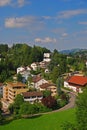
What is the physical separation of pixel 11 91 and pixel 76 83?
7562 mm

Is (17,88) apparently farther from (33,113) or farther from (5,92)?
(33,113)

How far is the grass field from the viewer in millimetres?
19078

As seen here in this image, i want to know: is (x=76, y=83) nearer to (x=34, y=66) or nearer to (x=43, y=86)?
(x=43, y=86)

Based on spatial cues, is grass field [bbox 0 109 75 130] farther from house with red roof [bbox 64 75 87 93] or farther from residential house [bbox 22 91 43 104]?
house with red roof [bbox 64 75 87 93]

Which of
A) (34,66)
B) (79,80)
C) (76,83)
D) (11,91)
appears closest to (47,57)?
(34,66)

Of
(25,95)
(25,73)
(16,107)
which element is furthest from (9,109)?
(25,73)

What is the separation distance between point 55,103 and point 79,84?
826 cm

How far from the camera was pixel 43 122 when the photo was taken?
19969 mm

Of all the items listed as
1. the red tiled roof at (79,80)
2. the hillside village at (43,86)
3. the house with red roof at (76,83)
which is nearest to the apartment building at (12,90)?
the hillside village at (43,86)

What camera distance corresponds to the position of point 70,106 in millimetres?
24438

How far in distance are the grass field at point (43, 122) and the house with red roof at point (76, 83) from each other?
995cm

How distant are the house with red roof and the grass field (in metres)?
9.95

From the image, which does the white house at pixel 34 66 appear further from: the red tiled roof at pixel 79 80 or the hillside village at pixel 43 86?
the red tiled roof at pixel 79 80

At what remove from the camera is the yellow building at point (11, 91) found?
92.6 ft
